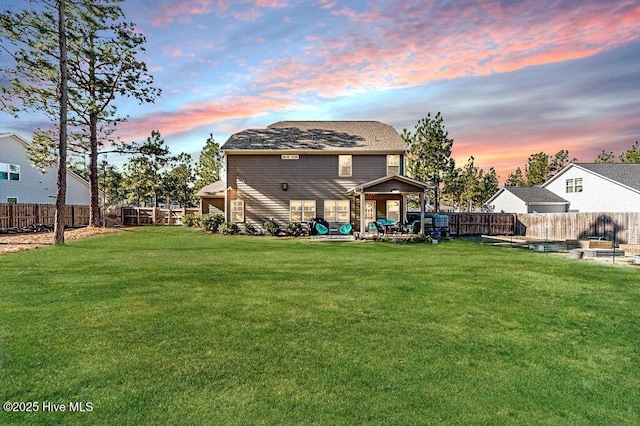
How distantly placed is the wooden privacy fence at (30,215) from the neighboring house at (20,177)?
12.6ft

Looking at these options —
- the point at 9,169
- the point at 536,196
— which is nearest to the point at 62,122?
the point at 9,169

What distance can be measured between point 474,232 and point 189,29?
78.8ft

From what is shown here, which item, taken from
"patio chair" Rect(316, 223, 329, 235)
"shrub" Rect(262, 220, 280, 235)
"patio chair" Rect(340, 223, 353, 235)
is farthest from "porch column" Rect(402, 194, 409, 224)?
"shrub" Rect(262, 220, 280, 235)

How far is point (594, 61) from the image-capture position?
1648 cm

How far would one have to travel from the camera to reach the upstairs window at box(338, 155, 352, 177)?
23.5 m

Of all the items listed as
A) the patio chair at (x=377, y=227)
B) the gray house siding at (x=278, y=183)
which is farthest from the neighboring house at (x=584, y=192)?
the patio chair at (x=377, y=227)

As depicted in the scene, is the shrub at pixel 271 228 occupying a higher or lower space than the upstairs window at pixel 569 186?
lower

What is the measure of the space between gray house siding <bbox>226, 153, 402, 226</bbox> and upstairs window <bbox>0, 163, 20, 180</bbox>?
19.3 meters

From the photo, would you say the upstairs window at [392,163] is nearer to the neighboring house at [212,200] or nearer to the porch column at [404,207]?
the porch column at [404,207]

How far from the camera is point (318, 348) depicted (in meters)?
4.65

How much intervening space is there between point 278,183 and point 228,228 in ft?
15.1

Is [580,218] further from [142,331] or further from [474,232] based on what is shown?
[142,331]

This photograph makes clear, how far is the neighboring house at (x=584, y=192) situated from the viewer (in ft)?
86.1

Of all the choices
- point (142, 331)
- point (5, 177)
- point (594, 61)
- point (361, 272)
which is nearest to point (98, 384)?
point (142, 331)
